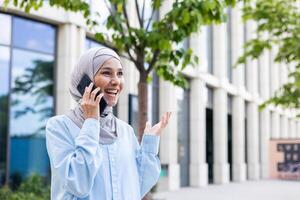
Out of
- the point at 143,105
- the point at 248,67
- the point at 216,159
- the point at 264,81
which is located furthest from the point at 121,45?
the point at 264,81

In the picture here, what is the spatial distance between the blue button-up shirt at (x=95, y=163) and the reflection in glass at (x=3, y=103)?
38.7 feet

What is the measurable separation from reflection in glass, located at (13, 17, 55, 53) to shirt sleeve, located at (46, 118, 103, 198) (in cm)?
1251

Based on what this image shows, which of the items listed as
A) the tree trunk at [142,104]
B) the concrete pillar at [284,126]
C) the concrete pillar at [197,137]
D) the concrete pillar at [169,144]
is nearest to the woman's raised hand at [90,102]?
the tree trunk at [142,104]

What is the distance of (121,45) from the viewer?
7.23 metres

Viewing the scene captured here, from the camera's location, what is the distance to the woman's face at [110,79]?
93.5 inches

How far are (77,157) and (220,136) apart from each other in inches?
965

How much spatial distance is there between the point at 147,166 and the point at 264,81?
117ft

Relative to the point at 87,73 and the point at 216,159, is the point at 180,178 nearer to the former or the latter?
the point at 216,159

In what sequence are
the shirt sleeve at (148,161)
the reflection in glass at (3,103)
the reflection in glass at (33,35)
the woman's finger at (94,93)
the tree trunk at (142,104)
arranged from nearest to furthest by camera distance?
the woman's finger at (94,93) → the shirt sleeve at (148,161) → the tree trunk at (142,104) → the reflection in glass at (3,103) → the reflection in glass at (33,35)

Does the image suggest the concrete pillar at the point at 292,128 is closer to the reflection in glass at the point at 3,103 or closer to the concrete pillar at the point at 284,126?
the concrete pillar at the point at 284,126

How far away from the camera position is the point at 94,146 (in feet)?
7.36

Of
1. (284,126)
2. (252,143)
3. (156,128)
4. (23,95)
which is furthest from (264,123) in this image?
(156,128)

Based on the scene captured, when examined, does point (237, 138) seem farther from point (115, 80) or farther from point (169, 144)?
point (115, 80)

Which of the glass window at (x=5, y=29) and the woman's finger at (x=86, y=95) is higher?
the glass window at (x=5, y=29)
